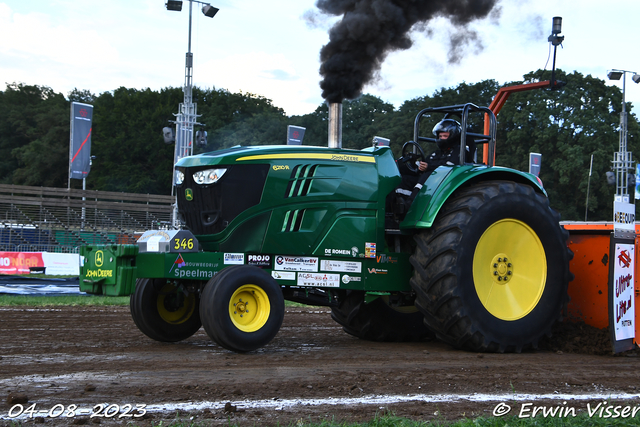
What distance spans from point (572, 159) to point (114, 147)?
38.4 metres

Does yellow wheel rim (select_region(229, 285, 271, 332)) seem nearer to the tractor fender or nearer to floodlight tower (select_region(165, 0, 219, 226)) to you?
the tractor fender

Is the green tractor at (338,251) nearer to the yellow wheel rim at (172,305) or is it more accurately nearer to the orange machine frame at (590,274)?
the yellow wheel rim at (172,305)

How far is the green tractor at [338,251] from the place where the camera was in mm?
5988

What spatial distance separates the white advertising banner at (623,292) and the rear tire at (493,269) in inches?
21.2

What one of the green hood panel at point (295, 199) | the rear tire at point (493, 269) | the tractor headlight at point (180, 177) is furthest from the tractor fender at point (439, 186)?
the tractor headlight at point (180, 177)

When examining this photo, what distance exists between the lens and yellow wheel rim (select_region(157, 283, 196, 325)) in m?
6.83

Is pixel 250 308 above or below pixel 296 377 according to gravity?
above

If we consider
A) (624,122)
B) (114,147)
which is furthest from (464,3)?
(114,147)

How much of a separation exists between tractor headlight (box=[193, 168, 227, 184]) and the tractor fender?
6.02ft

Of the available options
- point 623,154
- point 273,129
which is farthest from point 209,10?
point 273,129

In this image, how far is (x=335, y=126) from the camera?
8156 mm

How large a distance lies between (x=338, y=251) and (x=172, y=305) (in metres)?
1.85

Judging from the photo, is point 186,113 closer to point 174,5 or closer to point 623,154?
point 174,5

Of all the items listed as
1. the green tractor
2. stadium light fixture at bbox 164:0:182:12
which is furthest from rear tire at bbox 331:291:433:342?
stadium light fixture at bbox 164:0:182:12
